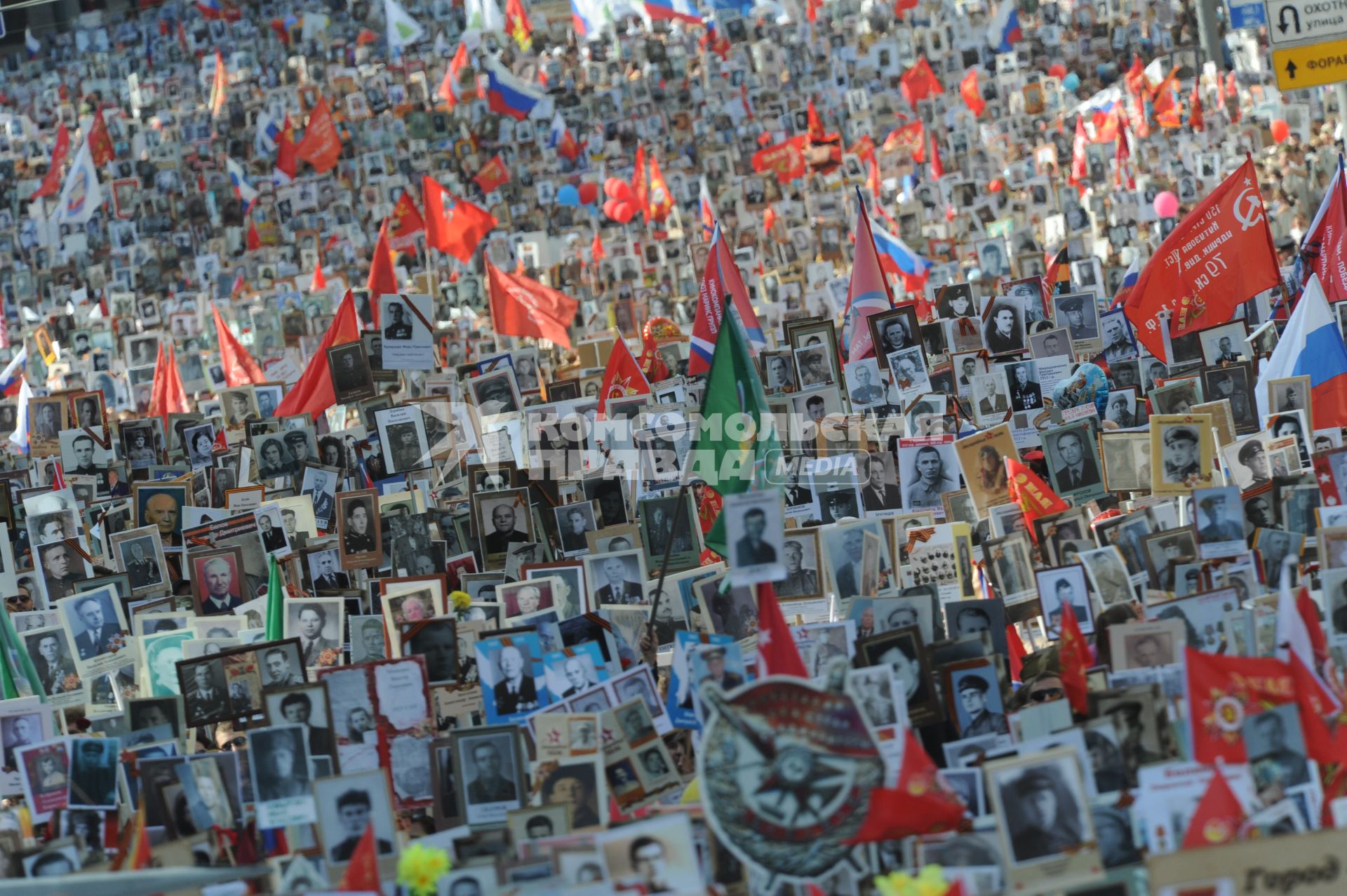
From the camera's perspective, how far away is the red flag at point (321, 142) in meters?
25.8

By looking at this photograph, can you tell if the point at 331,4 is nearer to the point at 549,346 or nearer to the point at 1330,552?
the point at 549,346

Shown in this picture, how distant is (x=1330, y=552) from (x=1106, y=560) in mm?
835

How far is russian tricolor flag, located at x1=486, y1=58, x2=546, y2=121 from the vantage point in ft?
81.0

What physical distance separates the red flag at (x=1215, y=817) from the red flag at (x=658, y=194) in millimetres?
17763

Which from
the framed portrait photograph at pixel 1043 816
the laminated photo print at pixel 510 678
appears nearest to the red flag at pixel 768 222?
the laminated photo print at pixel 510 678

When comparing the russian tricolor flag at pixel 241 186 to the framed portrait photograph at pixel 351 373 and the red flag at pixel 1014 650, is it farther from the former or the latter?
the red flag at pixel 1014 650

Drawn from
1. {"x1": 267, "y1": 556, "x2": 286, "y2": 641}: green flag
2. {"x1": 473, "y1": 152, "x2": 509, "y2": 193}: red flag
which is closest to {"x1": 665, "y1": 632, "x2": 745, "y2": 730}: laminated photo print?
{"x1": 267, "y1": 556, "x2": 286, "y2": 641}: green flag

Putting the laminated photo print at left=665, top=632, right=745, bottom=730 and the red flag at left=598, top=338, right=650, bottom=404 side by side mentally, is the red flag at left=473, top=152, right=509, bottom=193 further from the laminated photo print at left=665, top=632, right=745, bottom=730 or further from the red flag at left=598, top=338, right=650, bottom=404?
the laminated photo print at left=665, top=632, right=745, bottom=730

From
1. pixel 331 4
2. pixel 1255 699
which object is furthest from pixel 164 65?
pixel 1255 699

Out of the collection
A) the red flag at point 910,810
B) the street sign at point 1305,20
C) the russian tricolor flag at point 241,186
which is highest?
the russian tricolor flag at point 241,186

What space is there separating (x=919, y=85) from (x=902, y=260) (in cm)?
1061

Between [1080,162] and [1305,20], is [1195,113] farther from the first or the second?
[1305,20]

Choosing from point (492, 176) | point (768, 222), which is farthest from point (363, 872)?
point (492, 176)

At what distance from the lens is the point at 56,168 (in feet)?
89.5
